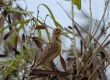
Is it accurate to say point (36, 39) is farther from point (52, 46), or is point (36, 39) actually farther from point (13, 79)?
point (13, 79)

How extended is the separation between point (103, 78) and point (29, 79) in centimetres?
26

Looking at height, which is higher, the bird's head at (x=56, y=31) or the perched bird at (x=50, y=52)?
the bird's head at (x=56, y=31)

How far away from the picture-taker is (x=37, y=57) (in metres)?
1.06

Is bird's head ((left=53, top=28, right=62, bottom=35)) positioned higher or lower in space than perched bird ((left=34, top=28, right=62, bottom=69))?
higher

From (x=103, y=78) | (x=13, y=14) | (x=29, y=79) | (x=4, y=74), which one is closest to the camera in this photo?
(x=29, y=79)

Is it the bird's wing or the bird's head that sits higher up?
the bird's head

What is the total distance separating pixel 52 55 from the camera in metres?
1.05

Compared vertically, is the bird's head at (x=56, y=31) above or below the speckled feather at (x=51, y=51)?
above

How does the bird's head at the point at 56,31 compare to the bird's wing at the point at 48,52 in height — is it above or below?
above

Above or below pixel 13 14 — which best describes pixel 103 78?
below

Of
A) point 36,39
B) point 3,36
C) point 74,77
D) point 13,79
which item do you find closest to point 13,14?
point 3,36

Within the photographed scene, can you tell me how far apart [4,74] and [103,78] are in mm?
354

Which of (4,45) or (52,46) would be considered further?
(4,45)

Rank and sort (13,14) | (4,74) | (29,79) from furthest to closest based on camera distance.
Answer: (13,14), (4,74), (29,79)
